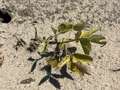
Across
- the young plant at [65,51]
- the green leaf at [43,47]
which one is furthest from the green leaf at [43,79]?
the green leaf at [43,47]

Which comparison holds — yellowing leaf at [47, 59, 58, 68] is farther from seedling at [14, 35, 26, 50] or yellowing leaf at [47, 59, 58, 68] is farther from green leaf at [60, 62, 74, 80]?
seedling at [14, 35, 26, 50]

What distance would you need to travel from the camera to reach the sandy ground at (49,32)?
5.86 ft

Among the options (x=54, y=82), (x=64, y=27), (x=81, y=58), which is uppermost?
(x=64, y=27)

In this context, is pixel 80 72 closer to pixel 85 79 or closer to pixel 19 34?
pixel 85 79

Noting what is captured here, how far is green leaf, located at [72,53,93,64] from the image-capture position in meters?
1.78

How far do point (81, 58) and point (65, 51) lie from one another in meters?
0.12

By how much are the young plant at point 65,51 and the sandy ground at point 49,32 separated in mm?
41

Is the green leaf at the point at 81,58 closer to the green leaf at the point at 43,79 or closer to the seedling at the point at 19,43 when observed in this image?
the green leaf at the point at 43,79

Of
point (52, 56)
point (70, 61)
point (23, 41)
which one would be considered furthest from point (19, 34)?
point (70, 61)

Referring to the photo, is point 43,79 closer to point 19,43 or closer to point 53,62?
point 53,62

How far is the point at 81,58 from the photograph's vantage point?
1.79 metres

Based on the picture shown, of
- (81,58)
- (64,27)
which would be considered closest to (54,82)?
(81,58)

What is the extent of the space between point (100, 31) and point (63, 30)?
0.24 metres

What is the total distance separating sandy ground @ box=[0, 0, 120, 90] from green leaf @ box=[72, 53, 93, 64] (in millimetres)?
77
